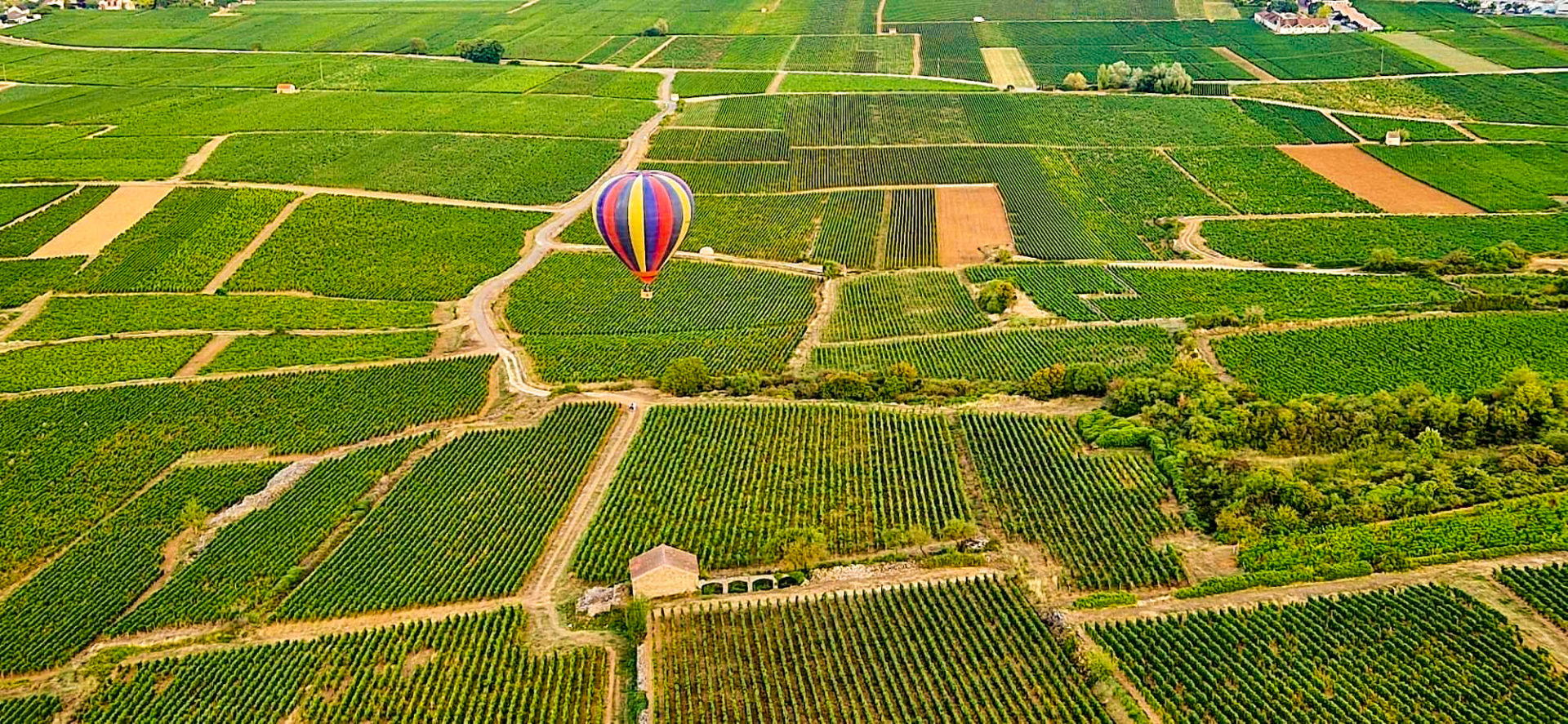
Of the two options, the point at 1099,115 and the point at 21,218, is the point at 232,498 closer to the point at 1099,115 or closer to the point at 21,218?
the point at 21,218

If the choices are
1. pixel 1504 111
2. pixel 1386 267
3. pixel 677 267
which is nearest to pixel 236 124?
pixel 677 267

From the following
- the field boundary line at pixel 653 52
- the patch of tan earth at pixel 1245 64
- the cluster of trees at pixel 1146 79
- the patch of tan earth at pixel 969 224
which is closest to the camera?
the patch of tan earth at pixel 969 224

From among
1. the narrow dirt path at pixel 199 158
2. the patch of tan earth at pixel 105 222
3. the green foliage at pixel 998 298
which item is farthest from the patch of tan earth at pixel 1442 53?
the patch of tan earth at pixel 105 222

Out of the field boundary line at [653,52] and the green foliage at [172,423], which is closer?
the green foliage at [172,423]

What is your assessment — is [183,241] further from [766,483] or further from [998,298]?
[998,298]

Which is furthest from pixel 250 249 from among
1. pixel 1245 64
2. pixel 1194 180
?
pixel 1245 64

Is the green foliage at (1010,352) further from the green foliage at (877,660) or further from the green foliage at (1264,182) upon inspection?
the green foliage at (1264,182)
